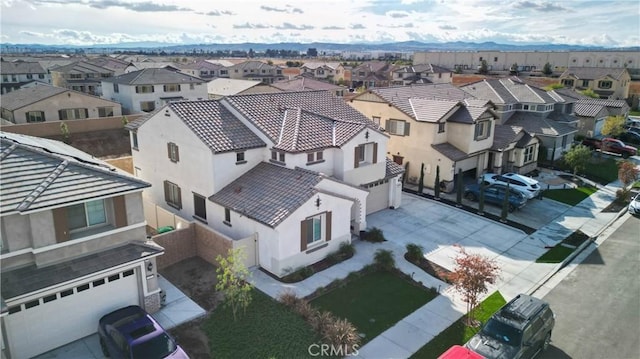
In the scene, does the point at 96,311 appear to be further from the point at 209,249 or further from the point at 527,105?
the point at 527,105

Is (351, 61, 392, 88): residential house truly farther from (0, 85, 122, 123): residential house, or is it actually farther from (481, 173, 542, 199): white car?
(481, 173, 542, 199): white car

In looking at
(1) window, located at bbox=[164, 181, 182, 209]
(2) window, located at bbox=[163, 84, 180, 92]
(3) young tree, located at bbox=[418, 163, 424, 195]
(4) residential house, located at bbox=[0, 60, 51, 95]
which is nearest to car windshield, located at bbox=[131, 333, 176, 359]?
(1) window, located at bbox=[164, 181, 182, 209]

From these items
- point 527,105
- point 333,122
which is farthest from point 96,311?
point 527,105

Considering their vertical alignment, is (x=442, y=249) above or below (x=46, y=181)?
Result: below

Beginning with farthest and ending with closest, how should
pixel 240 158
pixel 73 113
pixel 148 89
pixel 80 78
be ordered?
pixel 80 78, pixel 148 89, pixel 73 113, pixel 240 158

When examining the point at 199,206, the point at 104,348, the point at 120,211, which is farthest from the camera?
the point at 199,206

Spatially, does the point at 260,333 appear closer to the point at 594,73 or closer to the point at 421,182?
the point at 421,182

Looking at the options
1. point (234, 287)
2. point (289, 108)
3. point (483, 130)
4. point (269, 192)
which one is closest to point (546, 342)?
point (234, 287)
